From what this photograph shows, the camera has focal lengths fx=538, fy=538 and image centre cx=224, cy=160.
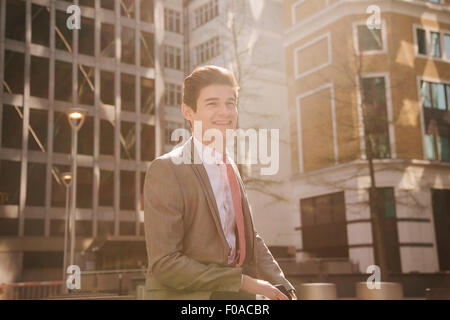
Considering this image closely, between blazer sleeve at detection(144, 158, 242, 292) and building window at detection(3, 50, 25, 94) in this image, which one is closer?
blazer sleeve at detection(144, 158, 242, 292)

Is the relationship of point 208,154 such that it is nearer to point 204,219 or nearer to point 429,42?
point 204,219

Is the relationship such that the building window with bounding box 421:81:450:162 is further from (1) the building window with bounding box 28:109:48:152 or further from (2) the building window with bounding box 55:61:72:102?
(1) the building window with bounding box 28:109:48:152

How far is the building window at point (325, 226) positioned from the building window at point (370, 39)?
7.42 metres

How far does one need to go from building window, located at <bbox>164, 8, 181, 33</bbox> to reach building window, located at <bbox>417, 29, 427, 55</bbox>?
15.5m

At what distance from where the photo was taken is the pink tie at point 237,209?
76.5 inches

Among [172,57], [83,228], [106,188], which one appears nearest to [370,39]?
[172,57]

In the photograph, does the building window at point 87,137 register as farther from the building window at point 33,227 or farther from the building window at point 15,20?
the building window at point 15,20

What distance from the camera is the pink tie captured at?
1943mm

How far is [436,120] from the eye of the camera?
27.2 meters

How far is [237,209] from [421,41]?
93.8 feet

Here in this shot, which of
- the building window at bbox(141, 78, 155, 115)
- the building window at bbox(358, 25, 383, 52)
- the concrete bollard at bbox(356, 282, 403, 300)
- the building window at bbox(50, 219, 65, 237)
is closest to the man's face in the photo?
the concrete bollard at bbox(356, 282, 403, 300)

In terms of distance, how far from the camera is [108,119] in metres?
32.9
